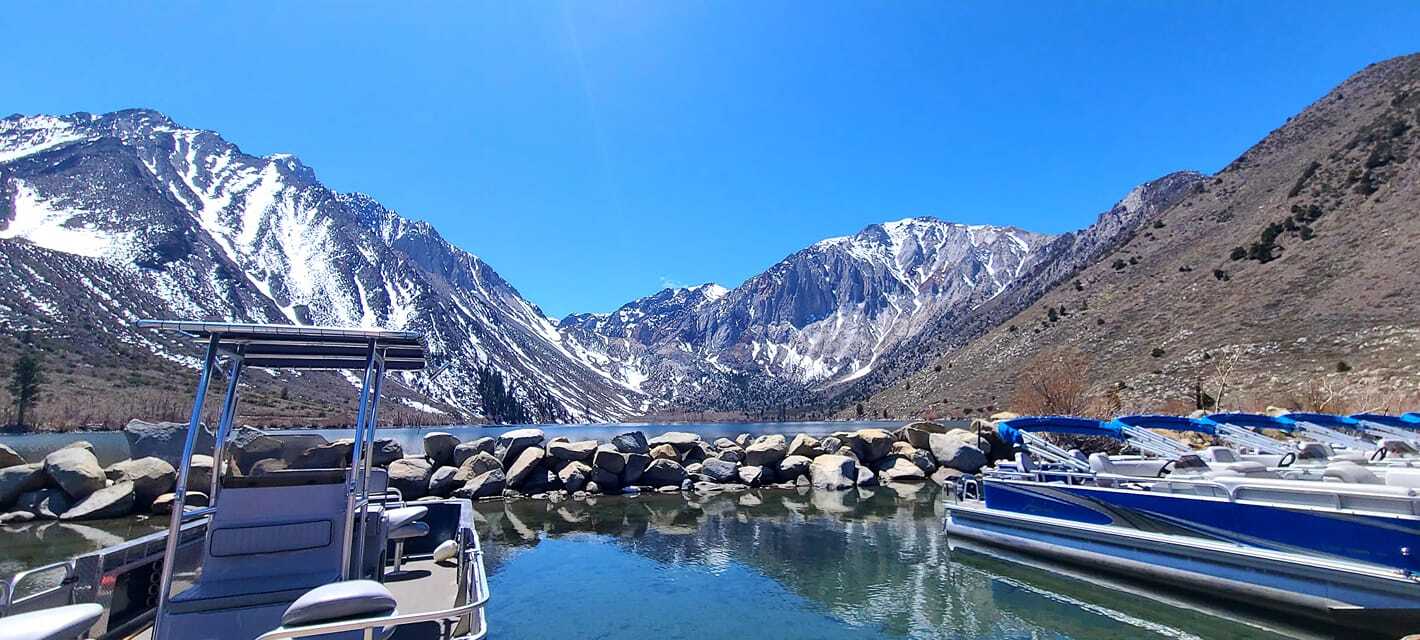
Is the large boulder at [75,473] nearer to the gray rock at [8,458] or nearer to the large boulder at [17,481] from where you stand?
the large boulder at [17,481]

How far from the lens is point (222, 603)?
23.0ft

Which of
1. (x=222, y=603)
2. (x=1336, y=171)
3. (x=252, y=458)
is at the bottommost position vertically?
(x=222, y=603)

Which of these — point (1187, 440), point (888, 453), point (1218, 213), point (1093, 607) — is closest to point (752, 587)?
point (1093, 607)

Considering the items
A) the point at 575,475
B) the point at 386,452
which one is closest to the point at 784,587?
the point at 575,475

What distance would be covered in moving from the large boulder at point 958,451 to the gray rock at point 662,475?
15.2 metres

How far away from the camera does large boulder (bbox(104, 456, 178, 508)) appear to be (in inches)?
956

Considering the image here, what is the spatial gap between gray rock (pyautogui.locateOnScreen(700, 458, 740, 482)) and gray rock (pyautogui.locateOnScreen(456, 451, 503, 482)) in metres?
10.4

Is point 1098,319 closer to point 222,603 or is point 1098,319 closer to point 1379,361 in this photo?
point 1379,361

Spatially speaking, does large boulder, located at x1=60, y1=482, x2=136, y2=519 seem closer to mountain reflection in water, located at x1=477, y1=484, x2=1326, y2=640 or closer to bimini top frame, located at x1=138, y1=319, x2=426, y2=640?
mountain reflection in water, located at x1=477, y1=484, x2=1326, y2=640

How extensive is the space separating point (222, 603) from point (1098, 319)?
8717 centimetres

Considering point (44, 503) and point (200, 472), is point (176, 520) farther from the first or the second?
point (44, 503)

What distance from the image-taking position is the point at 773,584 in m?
15.5

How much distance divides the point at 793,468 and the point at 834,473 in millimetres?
2359

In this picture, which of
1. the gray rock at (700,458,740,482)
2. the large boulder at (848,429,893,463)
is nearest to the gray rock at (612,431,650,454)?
the gray rock at (700,458,740,482)
